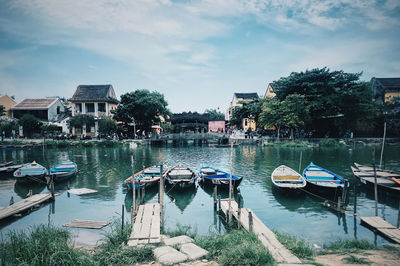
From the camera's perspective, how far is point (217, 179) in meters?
16.8

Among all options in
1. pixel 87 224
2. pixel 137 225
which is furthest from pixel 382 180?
pixel 87 224

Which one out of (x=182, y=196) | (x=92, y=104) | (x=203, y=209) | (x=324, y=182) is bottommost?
(x=203, y=209)

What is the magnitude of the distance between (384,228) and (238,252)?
7473 mm

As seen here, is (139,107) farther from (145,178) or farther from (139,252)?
(139,252)

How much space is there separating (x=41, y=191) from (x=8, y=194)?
2.01m

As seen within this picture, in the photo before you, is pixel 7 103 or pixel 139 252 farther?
pixel 7 103

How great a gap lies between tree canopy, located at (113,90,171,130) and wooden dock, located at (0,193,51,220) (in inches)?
1236

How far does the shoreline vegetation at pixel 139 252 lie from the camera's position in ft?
21.4

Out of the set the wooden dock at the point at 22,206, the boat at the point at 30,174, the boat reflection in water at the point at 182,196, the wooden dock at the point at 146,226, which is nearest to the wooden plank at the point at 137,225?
the wooden dock at the point at 146,226

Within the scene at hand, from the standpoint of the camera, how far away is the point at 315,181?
51.9ft

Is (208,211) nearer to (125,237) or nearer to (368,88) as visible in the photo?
(125,237)

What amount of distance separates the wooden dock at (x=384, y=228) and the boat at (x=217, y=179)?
291 inches

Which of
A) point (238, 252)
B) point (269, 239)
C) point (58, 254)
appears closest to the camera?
point (58, 254)

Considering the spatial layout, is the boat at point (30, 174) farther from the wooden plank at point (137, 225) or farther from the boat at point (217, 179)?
the boat at point (217, 179)
